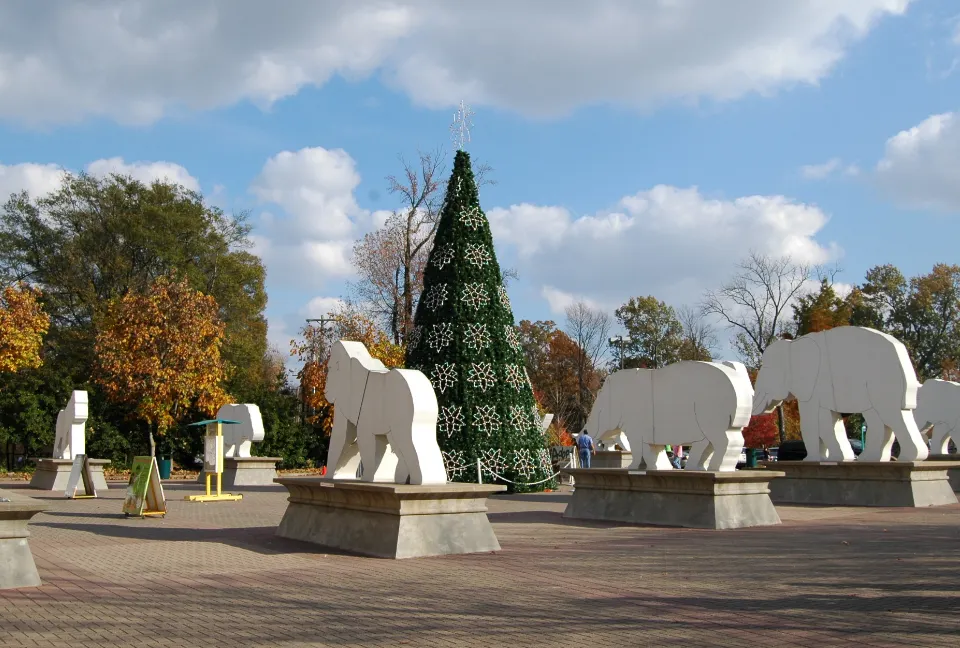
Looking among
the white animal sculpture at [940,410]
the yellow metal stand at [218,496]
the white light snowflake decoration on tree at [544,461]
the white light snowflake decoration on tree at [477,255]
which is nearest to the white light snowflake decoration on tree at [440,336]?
the white light snowflake decoration on tree at [477,255]

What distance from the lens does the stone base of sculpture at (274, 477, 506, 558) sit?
1035 centimetres

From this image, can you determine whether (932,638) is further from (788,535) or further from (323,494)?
(323,494)

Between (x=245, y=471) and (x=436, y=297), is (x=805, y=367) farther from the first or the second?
(x=245, y=471)

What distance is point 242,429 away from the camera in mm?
25078

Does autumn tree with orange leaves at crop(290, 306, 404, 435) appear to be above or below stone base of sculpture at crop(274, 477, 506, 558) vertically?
above

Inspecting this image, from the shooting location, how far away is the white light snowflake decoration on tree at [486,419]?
2089cm

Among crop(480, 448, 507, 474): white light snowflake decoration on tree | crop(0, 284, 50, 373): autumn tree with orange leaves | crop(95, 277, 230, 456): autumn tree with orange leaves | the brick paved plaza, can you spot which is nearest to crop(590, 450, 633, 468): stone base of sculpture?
crop(480, 448, 507, 474): white light snowflake decoration on tree

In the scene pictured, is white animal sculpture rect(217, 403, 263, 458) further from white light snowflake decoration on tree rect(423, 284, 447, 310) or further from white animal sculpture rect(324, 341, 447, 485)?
white animal sculpture rect(324, 341, 447, 485)

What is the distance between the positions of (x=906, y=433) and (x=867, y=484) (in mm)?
1303

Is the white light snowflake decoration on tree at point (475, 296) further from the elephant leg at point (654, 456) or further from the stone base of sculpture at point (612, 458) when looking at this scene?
the stone base of sculpture at point (612, 458)

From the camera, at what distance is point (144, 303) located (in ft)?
102

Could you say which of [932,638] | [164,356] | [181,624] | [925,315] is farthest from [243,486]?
[925,315]

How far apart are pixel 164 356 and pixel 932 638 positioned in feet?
94.9

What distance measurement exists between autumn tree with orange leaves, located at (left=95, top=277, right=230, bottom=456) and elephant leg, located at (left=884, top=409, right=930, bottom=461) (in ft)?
75.1
